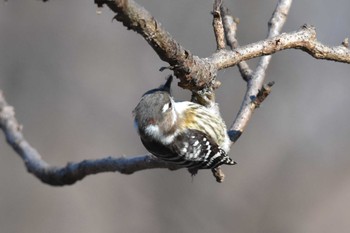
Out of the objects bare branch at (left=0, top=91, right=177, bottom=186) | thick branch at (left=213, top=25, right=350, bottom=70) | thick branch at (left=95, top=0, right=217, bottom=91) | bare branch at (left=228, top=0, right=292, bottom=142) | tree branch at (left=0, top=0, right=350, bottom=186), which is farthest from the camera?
bare branch at (left=228, top=0, right=292, bottom=142)

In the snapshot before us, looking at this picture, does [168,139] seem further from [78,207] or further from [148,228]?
[78,207]

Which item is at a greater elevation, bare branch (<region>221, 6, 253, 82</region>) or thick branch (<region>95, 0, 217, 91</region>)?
bare branch (<region>221, 6, 253, 82</region>)

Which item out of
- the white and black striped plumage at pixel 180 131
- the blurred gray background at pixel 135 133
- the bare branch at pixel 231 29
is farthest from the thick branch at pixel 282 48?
the blurred gray background at pixel 135 133

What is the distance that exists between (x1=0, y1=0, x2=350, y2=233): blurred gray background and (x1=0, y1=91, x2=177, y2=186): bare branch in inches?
122

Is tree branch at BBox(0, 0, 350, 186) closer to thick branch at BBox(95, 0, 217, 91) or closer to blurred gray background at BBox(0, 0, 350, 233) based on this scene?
thick branch at BBox(95, 0, 217, 91)

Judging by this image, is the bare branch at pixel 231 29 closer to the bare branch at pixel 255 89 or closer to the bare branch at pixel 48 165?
the bare branch at pixel 255 89

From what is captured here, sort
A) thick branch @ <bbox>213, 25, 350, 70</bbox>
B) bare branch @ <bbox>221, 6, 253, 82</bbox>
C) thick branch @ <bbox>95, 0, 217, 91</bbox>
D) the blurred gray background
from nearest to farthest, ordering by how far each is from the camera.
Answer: thick branch @ <bbox>95, 0, 217, 91</bbox> < thick branch @ <bbox>213, 25, 350, 70</bbox> < bare branch @ <bbox>221, 6, 253, 82</bbox> < the blurred gray background

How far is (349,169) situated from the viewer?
6.75 m

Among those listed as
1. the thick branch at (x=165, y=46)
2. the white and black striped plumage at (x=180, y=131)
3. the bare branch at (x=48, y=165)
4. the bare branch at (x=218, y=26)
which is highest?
the bare branch at (x=218, y=26)

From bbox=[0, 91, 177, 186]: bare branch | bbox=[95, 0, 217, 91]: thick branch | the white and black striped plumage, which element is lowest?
bbox=[0, 91, 177, 186]: bare branch

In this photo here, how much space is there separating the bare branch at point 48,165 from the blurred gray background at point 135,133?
309cm

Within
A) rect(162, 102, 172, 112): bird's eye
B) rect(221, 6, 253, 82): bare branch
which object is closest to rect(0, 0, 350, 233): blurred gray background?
rect(221, 6, 253, 82): bare branch

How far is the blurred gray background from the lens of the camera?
6.27 m

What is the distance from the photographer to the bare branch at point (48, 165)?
2891 mm
